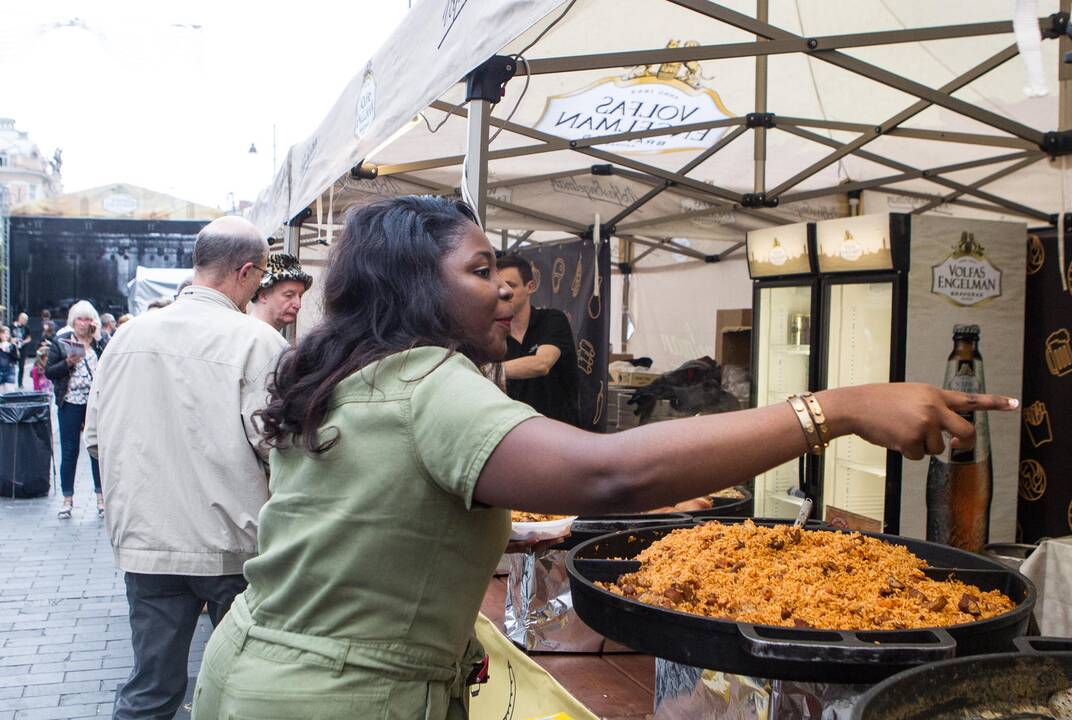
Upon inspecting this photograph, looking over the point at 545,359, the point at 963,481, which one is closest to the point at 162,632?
the point at 545,359

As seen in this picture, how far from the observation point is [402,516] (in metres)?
1.26

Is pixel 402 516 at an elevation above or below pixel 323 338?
below

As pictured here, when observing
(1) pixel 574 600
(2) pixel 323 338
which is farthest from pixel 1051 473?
(2) pixel 323 338

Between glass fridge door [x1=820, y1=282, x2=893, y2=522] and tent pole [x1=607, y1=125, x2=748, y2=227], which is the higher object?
tent pole [x1=607, y1=125, x2=748, y2=227]

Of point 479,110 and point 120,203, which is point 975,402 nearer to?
point 479,110

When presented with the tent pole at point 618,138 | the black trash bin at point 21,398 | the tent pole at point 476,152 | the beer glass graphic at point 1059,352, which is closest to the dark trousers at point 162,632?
the tent pole at point 476,152

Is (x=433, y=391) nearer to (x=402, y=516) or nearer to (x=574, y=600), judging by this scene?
(x=402, y=516)

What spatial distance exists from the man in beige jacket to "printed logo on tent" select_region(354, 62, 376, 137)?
3.14ft

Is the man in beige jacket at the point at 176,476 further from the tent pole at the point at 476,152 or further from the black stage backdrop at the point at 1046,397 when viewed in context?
the black stage backdrop at the point at 1046,397

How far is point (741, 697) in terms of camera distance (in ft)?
5.07

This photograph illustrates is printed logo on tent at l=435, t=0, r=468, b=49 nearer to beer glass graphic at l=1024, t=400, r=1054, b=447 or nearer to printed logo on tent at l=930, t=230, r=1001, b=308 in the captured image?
printed logo on tent at l=930, t=230, r=1001, b=308

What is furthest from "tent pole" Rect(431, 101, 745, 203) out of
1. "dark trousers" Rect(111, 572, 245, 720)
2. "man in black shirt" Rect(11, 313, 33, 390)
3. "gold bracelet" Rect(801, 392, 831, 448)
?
"man in black shirt" Rect(11, 313, 33, 390)

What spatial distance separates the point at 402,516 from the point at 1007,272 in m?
4.98

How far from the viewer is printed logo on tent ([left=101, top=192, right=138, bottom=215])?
104 feet
